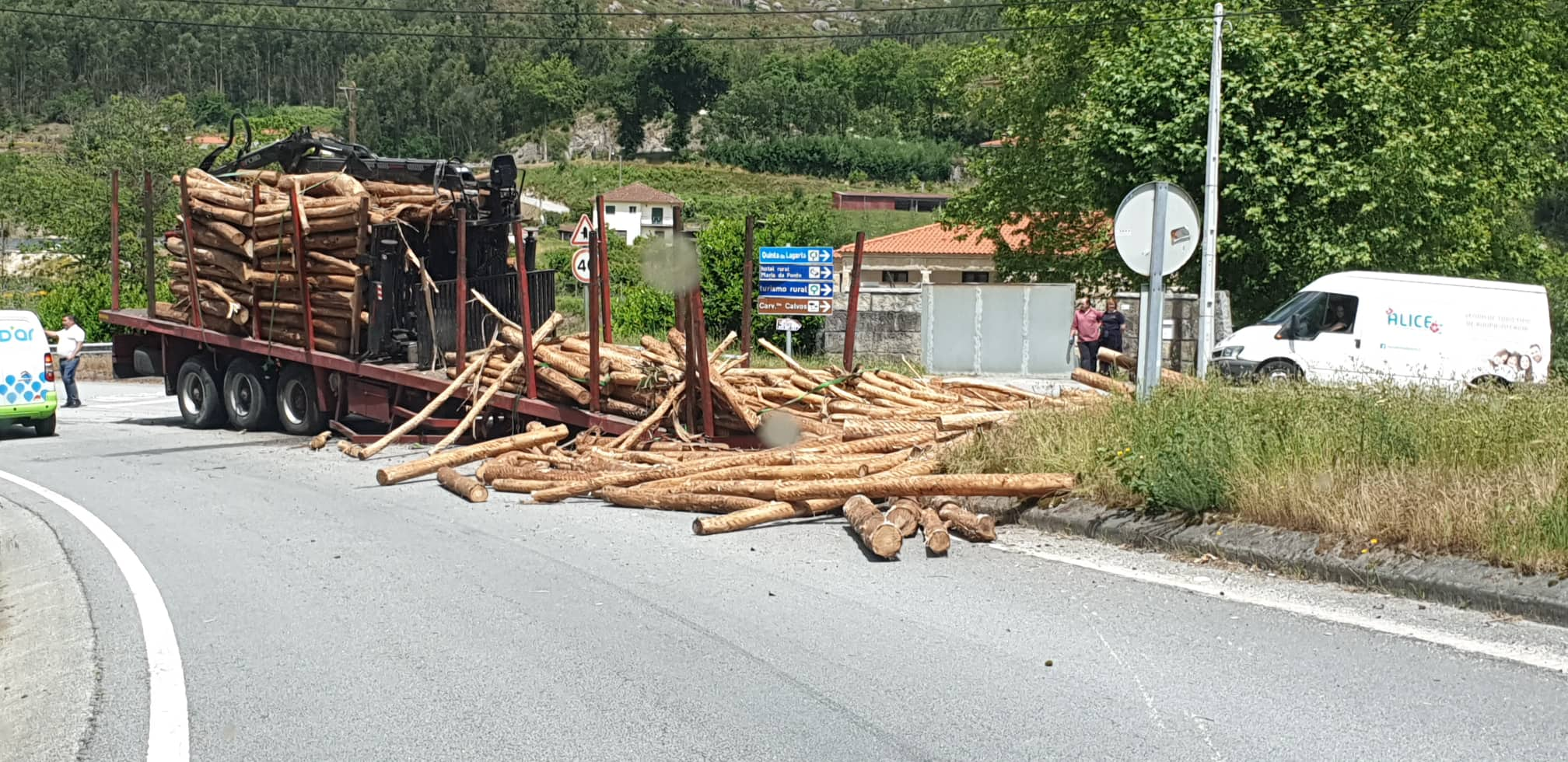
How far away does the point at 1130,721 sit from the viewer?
5.26 meters

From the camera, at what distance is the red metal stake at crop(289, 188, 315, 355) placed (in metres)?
15.4

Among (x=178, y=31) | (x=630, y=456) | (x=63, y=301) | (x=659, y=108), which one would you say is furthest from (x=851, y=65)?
(x=630, y=456)

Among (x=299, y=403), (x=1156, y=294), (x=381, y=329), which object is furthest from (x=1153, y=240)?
(x=299, y=403)

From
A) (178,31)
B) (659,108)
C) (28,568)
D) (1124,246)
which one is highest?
(178,31)

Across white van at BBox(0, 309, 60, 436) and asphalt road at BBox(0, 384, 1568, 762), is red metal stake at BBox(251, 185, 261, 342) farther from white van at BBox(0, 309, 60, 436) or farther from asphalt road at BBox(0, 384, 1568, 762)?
asphalt road at BBox(0, 384, 1568, 762)

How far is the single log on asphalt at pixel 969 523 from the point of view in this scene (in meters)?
8.87

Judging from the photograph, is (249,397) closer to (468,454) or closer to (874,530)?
(468,454)

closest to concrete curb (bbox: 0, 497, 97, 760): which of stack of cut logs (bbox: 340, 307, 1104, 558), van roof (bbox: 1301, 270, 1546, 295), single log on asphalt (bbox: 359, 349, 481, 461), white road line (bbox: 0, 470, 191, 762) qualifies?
white road line (bbox: 0, 470, 191, 762)

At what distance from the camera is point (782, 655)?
6.32 meters

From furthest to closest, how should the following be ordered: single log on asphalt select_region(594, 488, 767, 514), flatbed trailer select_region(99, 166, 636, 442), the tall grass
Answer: flatbed trailer select_region(99, 166, 636, 442) < single log on asphalt select_region(594, 488, 767, 514) < the tall grass

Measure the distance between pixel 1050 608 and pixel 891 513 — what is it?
2.03 m

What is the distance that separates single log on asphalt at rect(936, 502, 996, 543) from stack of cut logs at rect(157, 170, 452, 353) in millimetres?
8310

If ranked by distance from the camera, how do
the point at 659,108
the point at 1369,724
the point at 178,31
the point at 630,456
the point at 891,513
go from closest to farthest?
the point at 1369,724
the point at 891,513
the point at 630,456
the point at 659,108
the point at 178,31

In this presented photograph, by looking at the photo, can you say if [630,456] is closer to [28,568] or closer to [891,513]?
[891,513]
